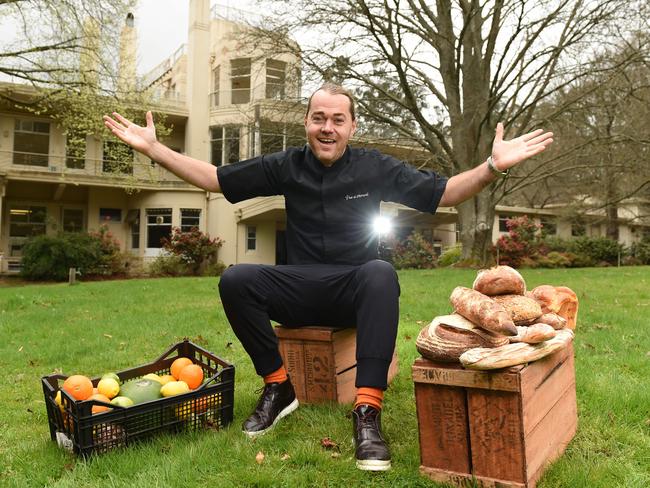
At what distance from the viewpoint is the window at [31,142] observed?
2030 cm

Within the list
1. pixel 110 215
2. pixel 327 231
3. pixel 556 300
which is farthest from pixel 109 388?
pixel 110 215

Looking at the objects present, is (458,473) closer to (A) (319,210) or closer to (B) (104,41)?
(A) (319,210)

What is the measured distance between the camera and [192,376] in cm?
271

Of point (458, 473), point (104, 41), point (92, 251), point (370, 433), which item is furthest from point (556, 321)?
point (92, 251)

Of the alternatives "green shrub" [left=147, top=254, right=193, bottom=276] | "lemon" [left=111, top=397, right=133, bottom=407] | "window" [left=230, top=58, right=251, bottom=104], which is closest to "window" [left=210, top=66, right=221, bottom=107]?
"window" [left=230, top=58, right=251, bottom=104]

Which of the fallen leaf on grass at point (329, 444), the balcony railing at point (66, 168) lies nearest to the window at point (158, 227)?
the balcony railing at point (66, 168)

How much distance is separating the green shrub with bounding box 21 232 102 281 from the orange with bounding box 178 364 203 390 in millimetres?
16207

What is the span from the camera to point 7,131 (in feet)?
66.0

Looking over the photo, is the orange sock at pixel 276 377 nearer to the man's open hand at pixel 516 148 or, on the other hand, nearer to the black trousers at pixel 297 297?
the black trousers at pixel 297 297

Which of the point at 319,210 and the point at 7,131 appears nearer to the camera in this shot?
the point at 319,210

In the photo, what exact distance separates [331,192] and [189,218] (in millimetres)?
19602

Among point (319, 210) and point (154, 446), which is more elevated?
point (319, 210)

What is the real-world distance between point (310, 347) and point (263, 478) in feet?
2.97

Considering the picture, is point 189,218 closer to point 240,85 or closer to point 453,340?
point 240,85
